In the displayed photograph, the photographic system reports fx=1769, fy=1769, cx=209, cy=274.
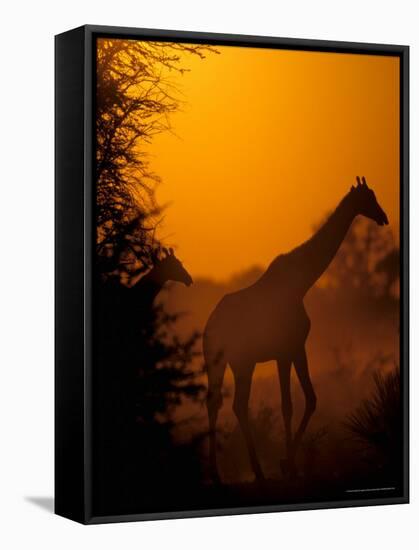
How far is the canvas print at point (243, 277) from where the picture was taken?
30.1ft

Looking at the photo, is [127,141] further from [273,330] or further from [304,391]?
[304,391]

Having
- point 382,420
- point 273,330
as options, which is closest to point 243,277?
point 273,330

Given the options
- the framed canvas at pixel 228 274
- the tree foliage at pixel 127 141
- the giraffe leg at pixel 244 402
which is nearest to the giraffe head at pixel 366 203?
the framed canvas at pixel 228 274

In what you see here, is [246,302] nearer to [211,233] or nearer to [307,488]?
[211,233]

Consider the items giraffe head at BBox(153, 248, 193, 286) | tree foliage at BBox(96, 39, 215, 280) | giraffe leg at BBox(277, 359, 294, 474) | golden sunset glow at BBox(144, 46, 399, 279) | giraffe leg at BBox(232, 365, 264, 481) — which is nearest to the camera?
tree foliage at BBox(96, 39, 215, 280)

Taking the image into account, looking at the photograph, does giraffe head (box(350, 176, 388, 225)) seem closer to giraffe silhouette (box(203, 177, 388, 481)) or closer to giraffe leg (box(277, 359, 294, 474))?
giraffe silhouette (box(203, 177, 388, 481))

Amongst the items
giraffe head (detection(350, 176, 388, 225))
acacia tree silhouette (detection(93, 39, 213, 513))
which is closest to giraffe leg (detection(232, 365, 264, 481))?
acacia tree silhouette (detection(93, 39, 213, 513))

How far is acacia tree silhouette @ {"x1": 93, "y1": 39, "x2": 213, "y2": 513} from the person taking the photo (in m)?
9.13

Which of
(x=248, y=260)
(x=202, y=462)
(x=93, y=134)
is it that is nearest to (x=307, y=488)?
(x=202, y=462)

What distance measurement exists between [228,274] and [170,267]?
353mm

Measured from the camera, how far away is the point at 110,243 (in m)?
9.14

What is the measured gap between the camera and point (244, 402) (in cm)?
951

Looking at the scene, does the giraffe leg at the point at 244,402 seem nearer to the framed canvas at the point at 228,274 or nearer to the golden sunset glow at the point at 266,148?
the framed canvas at the point at 228,274

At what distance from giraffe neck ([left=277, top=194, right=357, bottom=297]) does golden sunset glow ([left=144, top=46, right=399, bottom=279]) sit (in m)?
0.05
